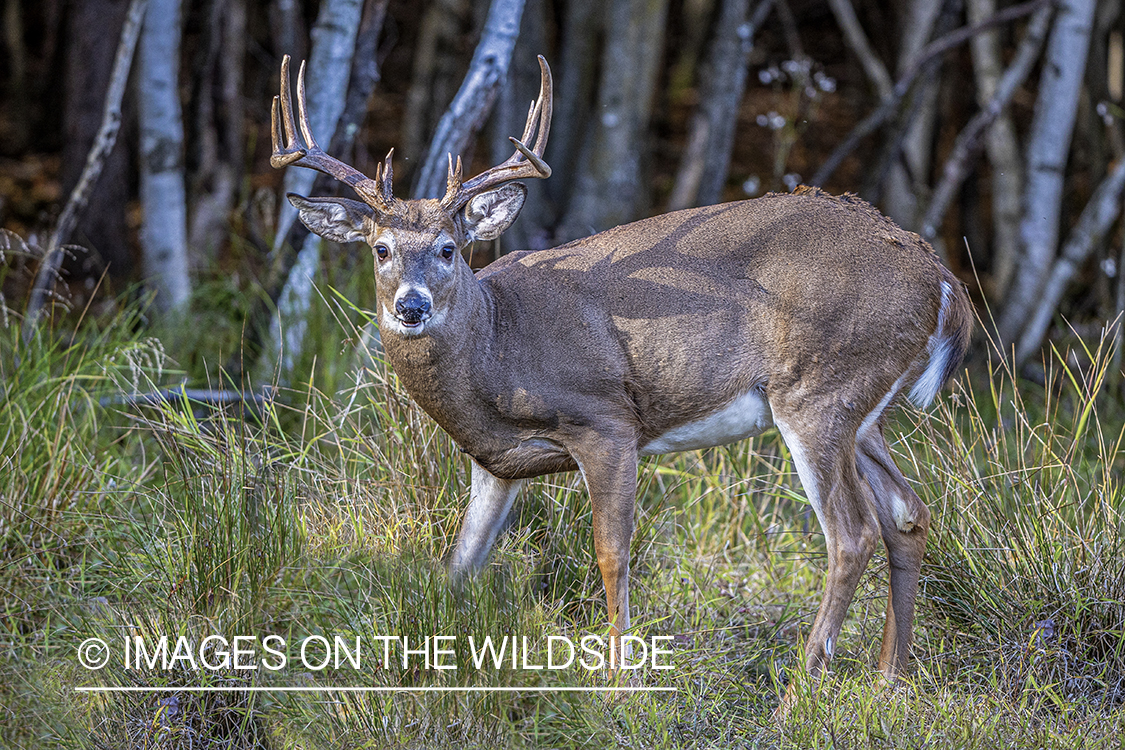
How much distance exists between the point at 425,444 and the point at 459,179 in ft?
3.40

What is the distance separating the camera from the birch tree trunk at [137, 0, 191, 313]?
23.5 ft

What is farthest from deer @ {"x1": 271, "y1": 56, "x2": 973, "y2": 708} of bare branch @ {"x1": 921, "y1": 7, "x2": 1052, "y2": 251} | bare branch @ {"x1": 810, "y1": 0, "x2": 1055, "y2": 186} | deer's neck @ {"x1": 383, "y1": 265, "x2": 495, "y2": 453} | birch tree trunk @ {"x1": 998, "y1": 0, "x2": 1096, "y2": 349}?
bare branch @ {"x1": 921, "y1": 7, "x2": 1052, "y2": 251}

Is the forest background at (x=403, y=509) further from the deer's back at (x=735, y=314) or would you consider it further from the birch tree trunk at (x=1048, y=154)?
the deer's back at (x=735, y=314)

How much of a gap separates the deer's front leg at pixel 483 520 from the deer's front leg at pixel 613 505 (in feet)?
1.27

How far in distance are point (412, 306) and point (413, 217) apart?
367mm

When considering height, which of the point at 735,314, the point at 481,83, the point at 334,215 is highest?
the point at 481,83

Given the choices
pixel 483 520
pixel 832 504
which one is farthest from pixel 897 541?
pixel 483 520

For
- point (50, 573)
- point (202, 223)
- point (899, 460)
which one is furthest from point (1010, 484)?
point (202, 223)

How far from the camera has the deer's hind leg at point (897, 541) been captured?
13.3 ft

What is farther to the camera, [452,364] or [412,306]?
[452,364]

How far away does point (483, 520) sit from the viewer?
14.0 feet

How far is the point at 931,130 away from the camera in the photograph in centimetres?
1046

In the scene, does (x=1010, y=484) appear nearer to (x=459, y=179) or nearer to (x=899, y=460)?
(x=899, y=460)

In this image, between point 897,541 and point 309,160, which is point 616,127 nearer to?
point 309,160
